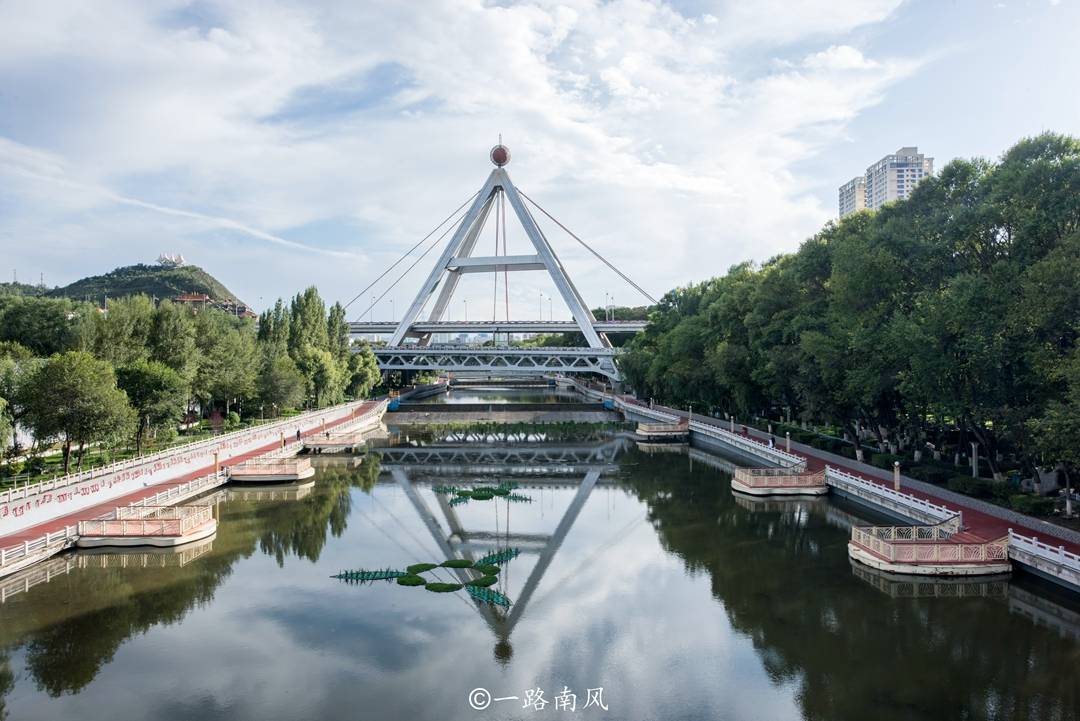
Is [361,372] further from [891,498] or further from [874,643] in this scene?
[874,643]

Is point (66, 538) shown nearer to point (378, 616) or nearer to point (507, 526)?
point (378, 616)

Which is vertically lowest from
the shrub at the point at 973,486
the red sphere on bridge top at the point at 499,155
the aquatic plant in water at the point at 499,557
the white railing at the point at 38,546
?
the aquatic plant in water at the point at 499,557

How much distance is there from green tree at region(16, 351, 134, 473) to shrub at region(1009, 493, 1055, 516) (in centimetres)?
2266

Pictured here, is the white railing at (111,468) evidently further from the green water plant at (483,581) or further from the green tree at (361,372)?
the green tree at (361,372)

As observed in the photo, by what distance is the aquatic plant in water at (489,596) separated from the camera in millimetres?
13336

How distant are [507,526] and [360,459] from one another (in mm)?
13804

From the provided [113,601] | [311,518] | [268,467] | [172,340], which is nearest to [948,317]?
[311,518]

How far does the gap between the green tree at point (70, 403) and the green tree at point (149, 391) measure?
3.66 m

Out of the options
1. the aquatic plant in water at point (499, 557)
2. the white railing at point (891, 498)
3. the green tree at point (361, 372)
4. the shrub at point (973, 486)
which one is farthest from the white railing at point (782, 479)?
the green tree at point (361, 372)

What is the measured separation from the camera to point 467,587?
1420 cm

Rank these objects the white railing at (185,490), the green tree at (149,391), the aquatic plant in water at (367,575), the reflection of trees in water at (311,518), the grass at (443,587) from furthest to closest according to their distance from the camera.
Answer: the green tree at (149,391)
the white railing at (185,490)
the reflection of trees in water at (311,518)
the aquatic plant in water at (367,575)
the grass at (443,587)

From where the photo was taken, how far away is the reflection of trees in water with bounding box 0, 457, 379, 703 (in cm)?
1066

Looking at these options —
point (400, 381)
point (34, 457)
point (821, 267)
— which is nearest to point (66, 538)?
point (34, 457)

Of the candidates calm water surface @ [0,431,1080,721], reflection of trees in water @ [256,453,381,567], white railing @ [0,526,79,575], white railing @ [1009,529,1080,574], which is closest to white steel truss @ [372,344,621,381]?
reflection of trees in water @ [256,453,381,567]
